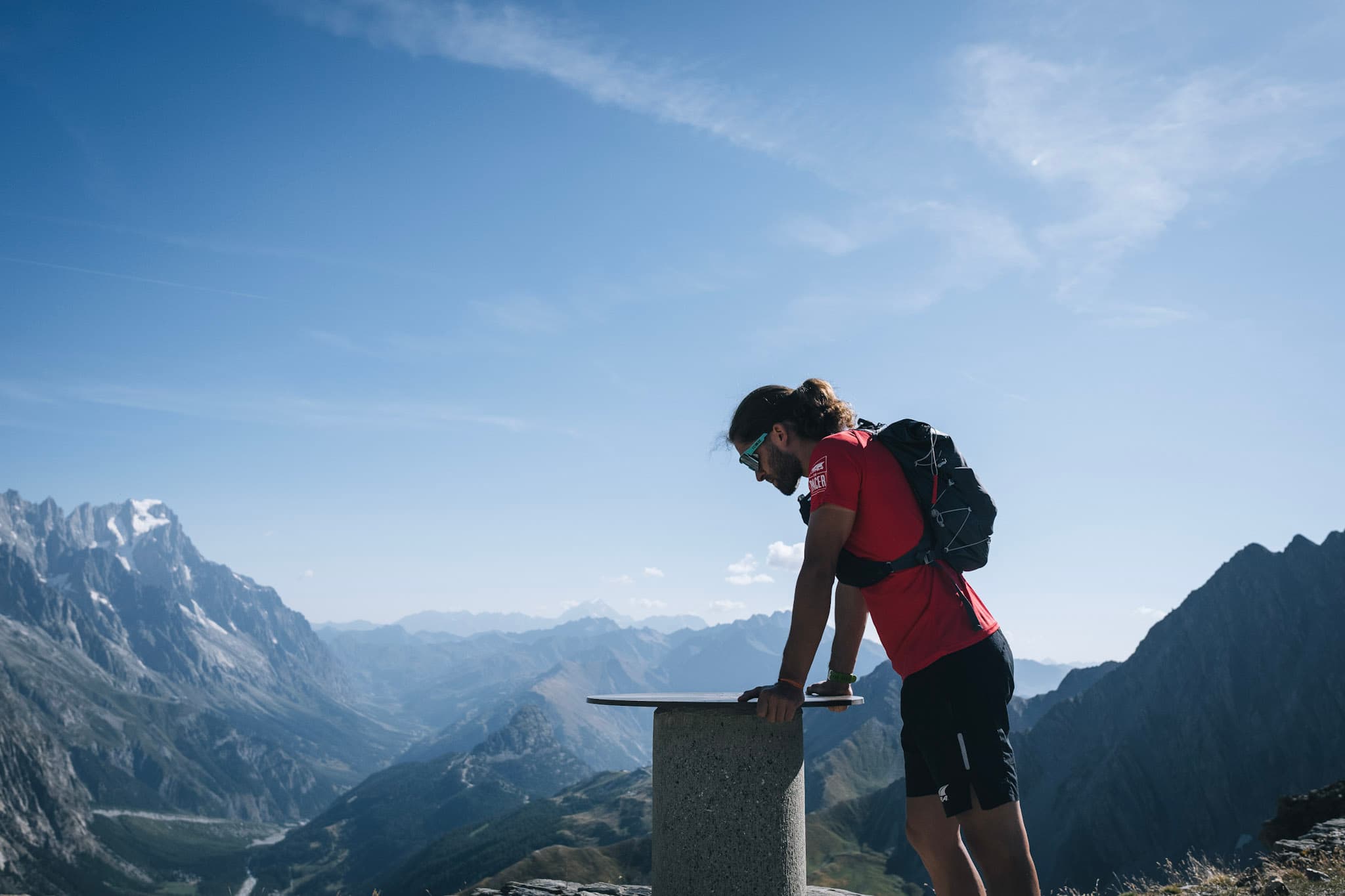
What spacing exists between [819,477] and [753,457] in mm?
881

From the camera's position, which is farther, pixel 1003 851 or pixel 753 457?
pixel 753 457

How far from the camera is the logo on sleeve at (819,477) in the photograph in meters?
4.56

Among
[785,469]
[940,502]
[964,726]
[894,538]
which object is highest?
[785,469]

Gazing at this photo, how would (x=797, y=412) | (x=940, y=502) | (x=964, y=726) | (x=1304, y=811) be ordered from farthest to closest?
(x=1304, y=811) → (x=797, y=412) → (x=940, y=502) → (x=964, y=726)

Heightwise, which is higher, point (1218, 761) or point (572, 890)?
point (572, 890)

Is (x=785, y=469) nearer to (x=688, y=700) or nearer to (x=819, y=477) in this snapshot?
(x=819, y=477)

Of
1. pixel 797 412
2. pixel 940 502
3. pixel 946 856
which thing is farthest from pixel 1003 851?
pixel 797 412

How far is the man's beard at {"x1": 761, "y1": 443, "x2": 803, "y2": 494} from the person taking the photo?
5262 mm

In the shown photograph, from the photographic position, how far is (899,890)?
17938 cm

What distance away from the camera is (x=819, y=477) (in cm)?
459

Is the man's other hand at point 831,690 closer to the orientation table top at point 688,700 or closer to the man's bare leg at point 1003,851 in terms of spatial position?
the orientation table top at point 688,700

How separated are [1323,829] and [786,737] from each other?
13.9 m

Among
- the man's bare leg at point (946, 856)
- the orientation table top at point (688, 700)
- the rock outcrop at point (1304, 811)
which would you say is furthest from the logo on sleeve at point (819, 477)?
the rock outcrop at point (1304, 811)

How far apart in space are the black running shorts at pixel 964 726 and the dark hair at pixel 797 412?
157 centimetres
